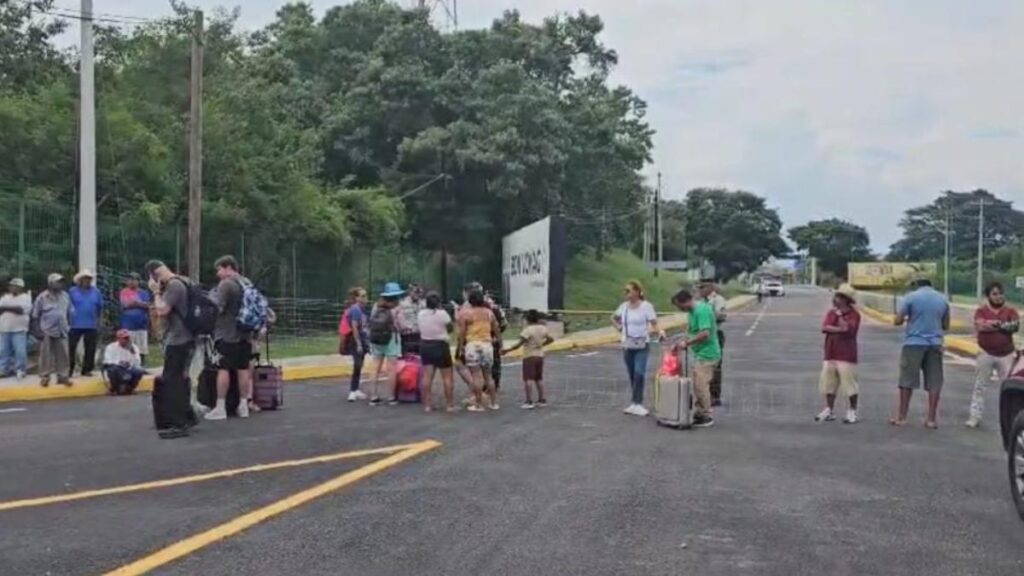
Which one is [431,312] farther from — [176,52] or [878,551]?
[176,52]

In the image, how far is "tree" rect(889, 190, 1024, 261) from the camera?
397ft

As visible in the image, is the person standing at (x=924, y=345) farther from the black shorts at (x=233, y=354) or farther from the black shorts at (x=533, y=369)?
the black shorts at (x=233, y=354)

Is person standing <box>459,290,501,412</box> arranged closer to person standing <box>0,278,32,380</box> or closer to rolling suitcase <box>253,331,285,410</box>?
rolling suitcase <box>253,331,285,410</box>

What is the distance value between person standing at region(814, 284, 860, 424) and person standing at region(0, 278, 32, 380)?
1123cm

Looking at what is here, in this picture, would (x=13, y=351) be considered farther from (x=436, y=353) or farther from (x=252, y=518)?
(x=252, y=518)

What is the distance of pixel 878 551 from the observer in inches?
248

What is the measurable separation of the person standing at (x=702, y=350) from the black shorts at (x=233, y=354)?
15.7 feet

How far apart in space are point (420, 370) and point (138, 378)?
4.36m

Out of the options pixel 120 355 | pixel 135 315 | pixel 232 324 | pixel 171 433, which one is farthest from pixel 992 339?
pixel 135 315

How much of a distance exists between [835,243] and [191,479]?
139 m

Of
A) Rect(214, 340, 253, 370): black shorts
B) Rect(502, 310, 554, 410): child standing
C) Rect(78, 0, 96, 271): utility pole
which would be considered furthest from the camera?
Rect(78, 0, 96, 271): utility pole

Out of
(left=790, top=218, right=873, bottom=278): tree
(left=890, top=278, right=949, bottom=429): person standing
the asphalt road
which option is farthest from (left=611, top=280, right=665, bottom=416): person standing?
(left=790, top=218, right=873, bottom=278): tree

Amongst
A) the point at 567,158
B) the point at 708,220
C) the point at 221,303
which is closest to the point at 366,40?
the point at 567,158

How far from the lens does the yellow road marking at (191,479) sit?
757cm
